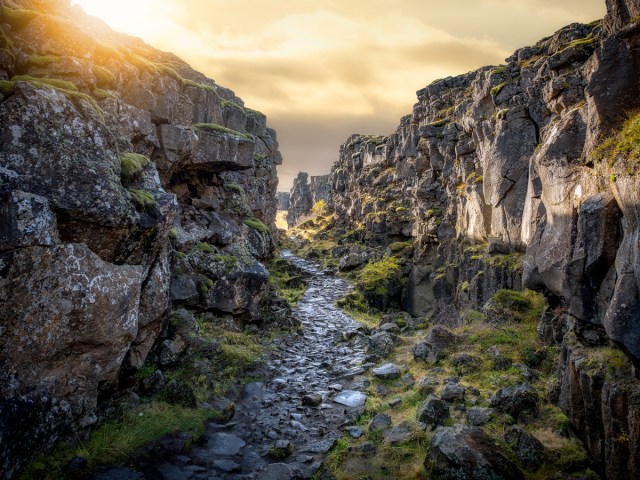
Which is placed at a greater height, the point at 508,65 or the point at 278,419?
the point at 508,65

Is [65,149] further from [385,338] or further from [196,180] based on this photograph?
[385,338]

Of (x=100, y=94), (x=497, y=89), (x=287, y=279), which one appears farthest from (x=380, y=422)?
(x=497, y=89)

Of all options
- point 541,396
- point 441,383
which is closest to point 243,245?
point 441,383

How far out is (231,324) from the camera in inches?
893

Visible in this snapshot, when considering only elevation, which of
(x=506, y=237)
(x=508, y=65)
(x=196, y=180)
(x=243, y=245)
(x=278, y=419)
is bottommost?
(x=278, y=419)

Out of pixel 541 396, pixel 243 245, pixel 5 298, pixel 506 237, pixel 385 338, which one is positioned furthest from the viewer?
pixel 506 237

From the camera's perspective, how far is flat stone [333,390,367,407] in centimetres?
1605

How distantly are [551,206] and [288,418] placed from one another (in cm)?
1414

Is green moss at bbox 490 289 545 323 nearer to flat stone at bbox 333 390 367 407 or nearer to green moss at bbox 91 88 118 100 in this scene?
flat stone at bbox 333 390 367 407

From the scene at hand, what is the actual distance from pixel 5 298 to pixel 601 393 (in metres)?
15.9

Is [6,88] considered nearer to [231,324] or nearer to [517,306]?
[231,324]

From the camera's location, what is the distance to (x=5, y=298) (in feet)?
31.2

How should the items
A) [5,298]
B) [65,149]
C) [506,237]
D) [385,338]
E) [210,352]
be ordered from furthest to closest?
[506,237], [385,338], [210,352], [65,149], [5,298]

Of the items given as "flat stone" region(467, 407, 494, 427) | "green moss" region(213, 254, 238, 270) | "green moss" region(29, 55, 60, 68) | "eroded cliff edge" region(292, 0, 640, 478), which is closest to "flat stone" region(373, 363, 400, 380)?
"flat stone" region(467, 407, 494, 427)
